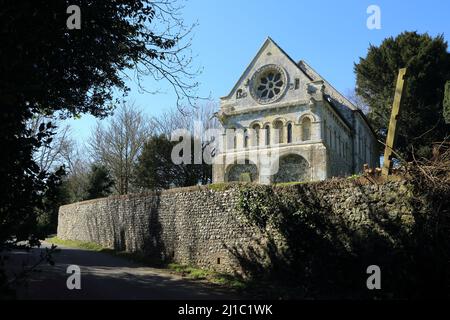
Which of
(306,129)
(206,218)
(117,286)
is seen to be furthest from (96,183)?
(117,286)

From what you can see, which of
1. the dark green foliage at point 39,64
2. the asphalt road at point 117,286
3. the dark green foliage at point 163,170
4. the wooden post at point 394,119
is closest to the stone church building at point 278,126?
the dark green foliage at point 163,170

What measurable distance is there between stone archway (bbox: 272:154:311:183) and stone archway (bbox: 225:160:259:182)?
180 centimetres

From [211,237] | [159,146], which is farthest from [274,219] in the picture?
[159,146]

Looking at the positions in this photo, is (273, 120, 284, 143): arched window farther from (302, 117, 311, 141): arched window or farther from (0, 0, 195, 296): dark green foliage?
(0, 0, 195, 296): dark green foliage

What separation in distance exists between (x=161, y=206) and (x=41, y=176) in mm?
13820

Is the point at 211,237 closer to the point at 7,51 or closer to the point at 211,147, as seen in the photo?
the point at 7,51

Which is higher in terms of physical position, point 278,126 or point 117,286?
point 278,126

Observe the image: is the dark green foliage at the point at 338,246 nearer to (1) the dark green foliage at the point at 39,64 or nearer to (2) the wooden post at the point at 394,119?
(2) the wooden post at the point at 394,119

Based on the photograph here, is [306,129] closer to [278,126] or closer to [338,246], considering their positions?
[278,126]

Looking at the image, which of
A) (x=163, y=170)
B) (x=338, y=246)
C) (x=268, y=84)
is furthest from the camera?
(x=163, y=170)

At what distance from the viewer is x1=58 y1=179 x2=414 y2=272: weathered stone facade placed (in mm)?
10805

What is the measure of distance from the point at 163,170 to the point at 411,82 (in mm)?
23804

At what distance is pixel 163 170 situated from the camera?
4162 centimetres
